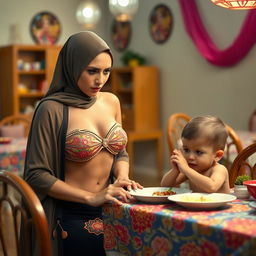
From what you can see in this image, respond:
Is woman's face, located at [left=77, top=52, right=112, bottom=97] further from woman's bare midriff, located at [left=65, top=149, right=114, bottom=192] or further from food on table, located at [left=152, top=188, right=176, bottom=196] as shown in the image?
food on table, located at [left=152, top=188, right=176, bottom=196]

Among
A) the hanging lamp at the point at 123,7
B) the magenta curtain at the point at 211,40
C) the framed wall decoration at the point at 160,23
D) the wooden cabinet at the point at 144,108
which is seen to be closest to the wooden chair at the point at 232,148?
the magenta curtain at the point at 211,40

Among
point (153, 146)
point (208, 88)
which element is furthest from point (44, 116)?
point (153, 146)

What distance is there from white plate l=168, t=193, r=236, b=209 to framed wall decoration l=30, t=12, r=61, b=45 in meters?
5.70

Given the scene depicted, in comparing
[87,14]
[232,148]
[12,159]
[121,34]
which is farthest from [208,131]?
[121,34]

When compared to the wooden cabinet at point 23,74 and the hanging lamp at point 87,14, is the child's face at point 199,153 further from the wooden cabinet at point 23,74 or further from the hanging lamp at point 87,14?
the wooden cabinet at point 23,74

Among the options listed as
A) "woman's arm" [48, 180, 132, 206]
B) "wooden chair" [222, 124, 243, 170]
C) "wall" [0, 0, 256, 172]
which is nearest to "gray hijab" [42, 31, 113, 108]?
"woman's arm" [48, 180, 132, 206]

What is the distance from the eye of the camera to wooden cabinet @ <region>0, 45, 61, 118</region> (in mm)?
6652

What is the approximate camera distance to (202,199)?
1.67 meters

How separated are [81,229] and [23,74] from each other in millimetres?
5330

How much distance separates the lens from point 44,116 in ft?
6.52

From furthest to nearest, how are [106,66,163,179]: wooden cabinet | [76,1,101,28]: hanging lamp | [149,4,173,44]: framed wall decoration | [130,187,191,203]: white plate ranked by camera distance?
1. [106,66,163,179]: wooden cabinet
2. [149,4,173,44]: framed wall decoration
3. [76,1,101,28]: hanging lamp
4. [130,187,191,203]: white plate

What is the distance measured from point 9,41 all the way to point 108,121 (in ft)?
16.7

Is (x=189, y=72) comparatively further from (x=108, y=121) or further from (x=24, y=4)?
(x=108, y=121)

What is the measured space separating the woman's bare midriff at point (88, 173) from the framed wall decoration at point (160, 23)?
4.72m
